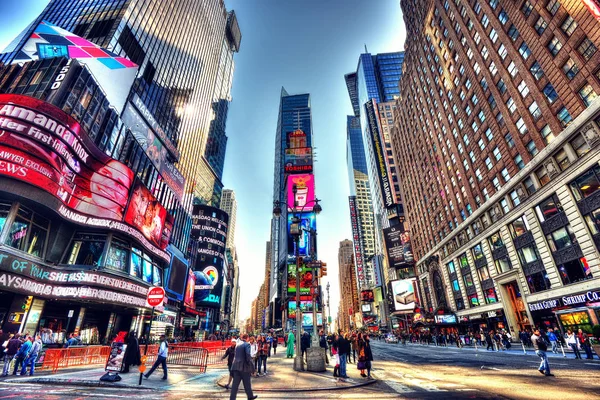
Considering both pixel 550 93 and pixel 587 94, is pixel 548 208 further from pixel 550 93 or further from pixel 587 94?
pixel 550 93

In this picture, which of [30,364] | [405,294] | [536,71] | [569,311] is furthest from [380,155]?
[30,364]

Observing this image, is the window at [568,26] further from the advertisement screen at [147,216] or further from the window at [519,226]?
the advertisement screen at [147,216]

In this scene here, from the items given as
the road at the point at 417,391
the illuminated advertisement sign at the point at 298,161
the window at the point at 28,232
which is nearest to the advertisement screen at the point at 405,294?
the illuminated advertisement sign at the point at 298,161

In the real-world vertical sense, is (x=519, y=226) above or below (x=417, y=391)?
above

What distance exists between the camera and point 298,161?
297ft

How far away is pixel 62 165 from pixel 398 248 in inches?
2629

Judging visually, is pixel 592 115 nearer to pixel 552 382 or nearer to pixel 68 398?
pixel 552 382

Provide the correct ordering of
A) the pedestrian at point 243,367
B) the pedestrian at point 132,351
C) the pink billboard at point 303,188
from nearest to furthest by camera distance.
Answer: the pedestrian at point 243,367, the pedestrian at point 132,351, the pink billboard at point 303,188

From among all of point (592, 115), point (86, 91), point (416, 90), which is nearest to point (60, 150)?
point (86, 91)

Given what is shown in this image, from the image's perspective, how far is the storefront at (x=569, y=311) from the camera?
24250mm

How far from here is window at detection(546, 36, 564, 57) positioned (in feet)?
91.1

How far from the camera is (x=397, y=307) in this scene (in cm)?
6519

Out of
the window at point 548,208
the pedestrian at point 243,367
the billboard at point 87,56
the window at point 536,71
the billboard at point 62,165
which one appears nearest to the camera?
the pedestrian at point 243,367

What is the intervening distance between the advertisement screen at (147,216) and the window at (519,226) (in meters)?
43.1
